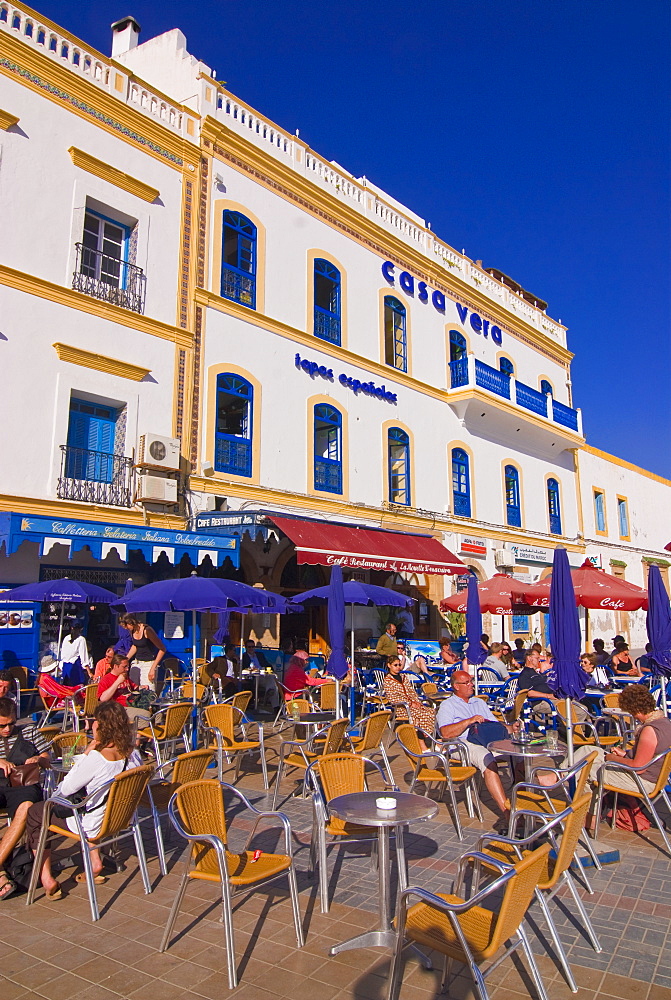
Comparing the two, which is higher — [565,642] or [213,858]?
[565,642]

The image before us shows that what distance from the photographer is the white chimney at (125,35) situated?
16667 mm

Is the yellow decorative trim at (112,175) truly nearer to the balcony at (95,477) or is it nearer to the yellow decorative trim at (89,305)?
the yellow decorative trim at (89,305)

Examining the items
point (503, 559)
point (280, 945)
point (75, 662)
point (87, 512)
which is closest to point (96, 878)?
point (280, 945)

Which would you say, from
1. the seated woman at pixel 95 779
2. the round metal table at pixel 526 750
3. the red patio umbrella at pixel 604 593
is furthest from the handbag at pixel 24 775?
the red patio umbrella at pixel 604 593

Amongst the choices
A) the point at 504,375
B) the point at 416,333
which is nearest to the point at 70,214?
the point at 416,333

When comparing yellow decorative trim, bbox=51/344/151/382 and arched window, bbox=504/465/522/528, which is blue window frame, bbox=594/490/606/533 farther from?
yellow decorative trim, bbox=51/344/151/382

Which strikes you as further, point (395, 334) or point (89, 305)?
point (395, 334)

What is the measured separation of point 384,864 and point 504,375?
61.5ft

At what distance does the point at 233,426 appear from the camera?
1466 centimetres

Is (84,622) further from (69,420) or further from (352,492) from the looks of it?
(352,492)

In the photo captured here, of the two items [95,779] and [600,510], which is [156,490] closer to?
[95,779]

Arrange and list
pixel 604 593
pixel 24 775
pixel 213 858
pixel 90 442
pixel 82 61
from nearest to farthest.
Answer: pixel 213 858 < pixel 24 775 < pixel 90 442 < pixel 604 593 < pixel 82 61

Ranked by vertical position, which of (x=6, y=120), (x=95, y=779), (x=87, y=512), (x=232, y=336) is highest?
(x=6, y=120)

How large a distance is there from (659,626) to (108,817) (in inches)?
318
